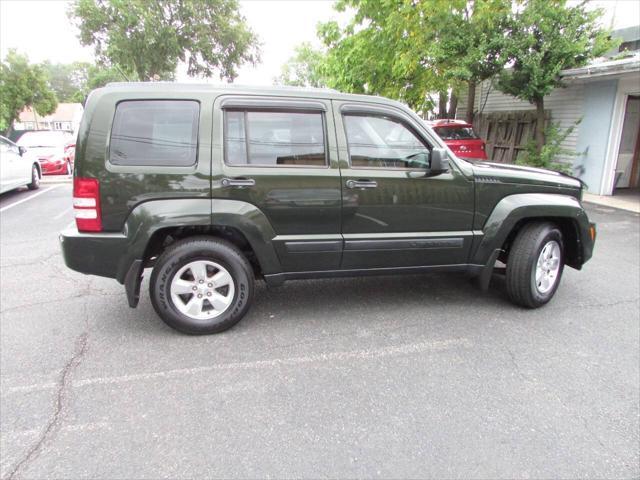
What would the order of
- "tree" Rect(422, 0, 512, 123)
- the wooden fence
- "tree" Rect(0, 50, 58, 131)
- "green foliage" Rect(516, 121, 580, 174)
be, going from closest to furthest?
"tree" Rect(422, 0, 512, 123)
"green foliage" Rect(516, 121, 580, 174)
the wooden fence
"tree" Rect(0, 50, 58, 131)

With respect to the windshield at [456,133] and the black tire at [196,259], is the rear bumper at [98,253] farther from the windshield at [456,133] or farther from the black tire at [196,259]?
Answer: the windshield at [456,133]

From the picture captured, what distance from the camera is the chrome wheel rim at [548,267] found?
407cm

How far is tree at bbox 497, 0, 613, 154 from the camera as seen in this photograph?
389 inches

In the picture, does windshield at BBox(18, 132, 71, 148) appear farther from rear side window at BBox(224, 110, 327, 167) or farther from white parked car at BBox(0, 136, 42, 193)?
rear side window at BBox(224, 110, 327, 167)

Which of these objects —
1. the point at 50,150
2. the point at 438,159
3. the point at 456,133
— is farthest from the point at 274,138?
the point at 50,150

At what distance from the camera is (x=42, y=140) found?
1462 cm

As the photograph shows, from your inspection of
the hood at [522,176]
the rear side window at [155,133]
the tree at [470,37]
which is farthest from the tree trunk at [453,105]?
the rear side window at [155,133]

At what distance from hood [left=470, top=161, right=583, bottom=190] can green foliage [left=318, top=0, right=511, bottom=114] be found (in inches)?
283

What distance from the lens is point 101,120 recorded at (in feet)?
10.3

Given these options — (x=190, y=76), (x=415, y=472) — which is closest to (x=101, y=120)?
(x=415, y=472)

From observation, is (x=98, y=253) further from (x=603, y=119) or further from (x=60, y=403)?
(x=603, y=119)

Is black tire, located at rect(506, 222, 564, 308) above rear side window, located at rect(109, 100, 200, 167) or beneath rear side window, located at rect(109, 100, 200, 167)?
beneath

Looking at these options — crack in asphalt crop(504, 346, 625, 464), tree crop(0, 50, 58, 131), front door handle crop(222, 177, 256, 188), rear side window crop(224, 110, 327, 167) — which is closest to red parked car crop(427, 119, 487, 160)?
rear side window crop(224, 110, 327, 167)

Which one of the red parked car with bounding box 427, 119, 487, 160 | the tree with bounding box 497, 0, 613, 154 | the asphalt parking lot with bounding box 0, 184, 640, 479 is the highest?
the tree with bounding box 497, 0, 613, 154
